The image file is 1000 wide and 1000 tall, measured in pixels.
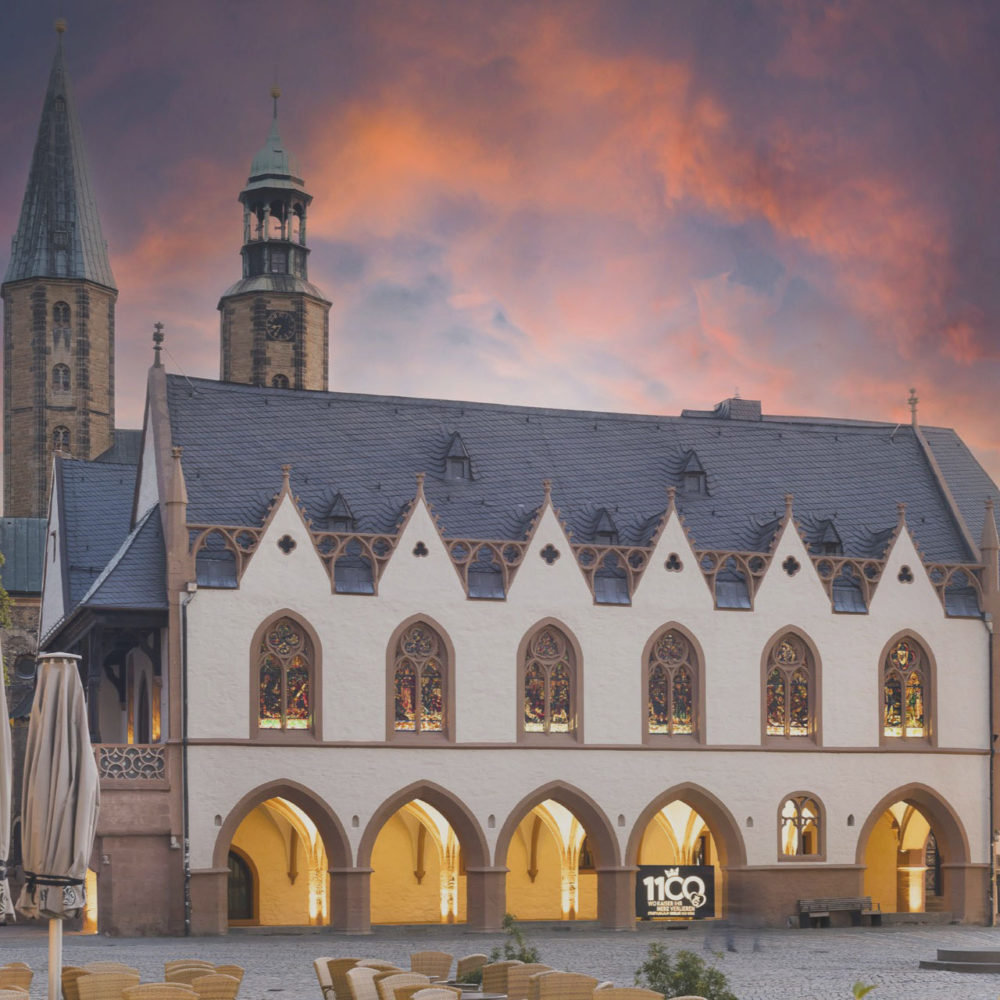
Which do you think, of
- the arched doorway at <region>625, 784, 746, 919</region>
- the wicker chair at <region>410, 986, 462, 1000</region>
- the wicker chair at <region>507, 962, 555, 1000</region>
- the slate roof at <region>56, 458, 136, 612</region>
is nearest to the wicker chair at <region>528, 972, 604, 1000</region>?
the wicker chair at <region>410, 986, 462, 1000</region>

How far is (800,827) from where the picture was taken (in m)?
49.4

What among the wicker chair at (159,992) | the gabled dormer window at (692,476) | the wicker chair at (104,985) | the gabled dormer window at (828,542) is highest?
the gabled dormer window at (692,476)

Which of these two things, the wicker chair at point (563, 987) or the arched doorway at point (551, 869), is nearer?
the wicker chair at point (563, 987)

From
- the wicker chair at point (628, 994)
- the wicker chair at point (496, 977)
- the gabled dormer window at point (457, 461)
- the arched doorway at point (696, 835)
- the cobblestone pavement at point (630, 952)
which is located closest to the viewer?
the wicker chair at point (628, 994)

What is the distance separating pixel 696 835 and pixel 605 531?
8.23 meters

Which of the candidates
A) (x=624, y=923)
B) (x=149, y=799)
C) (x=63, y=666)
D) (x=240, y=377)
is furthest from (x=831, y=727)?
(x=240, y=377)

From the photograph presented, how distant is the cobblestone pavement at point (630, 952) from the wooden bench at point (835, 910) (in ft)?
2.60

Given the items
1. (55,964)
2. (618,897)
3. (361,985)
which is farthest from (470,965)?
(618,897)

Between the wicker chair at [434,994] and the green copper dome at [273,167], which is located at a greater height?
the green copper dome at [273,167]

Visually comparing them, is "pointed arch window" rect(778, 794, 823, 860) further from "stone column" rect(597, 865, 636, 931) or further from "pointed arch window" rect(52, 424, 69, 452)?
"pointed arch window" rect(52, 424, 69, 452)

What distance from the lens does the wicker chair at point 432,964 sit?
26766 millimetres

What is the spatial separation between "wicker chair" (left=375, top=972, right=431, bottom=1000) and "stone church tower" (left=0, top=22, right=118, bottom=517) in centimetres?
6928

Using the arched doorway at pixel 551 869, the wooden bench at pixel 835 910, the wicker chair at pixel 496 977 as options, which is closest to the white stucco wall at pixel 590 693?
the wooden bench at pixel 835 910

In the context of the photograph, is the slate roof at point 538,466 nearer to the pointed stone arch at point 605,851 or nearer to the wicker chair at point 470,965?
the pointed stone arch at point 605,851
